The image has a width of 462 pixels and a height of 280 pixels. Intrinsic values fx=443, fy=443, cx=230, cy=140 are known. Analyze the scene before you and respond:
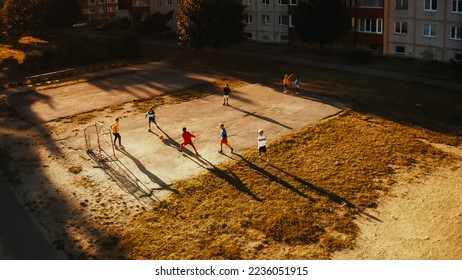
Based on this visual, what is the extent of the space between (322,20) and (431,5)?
10.5 metres

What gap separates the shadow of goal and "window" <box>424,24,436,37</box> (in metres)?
33.6

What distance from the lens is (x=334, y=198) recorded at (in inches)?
736

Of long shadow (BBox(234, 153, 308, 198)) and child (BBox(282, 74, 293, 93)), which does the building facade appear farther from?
long shadow (BBox(234, 153, 308, 198))

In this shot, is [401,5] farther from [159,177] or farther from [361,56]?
[159,177]

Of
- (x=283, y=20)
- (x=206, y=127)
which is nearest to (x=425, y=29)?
(x=283, y=20)

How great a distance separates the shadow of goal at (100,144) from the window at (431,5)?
3376 cm

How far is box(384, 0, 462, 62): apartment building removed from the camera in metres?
42.1

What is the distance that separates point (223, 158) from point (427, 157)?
34.3 ft

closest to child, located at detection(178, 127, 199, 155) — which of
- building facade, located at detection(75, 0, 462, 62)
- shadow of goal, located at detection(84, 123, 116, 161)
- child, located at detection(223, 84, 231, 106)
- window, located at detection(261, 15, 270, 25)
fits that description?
shadow of goal, located at detection(84, 123, 116, 161)

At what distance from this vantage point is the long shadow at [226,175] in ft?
63.5

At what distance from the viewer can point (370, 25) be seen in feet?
159

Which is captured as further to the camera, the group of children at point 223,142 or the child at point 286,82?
the child at point 286,82

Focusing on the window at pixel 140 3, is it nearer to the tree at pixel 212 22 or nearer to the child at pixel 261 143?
the tree at pixel 212 22

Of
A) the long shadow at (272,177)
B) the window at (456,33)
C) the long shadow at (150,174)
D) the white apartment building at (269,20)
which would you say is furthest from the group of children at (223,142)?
the white apartment building at (269,20)
